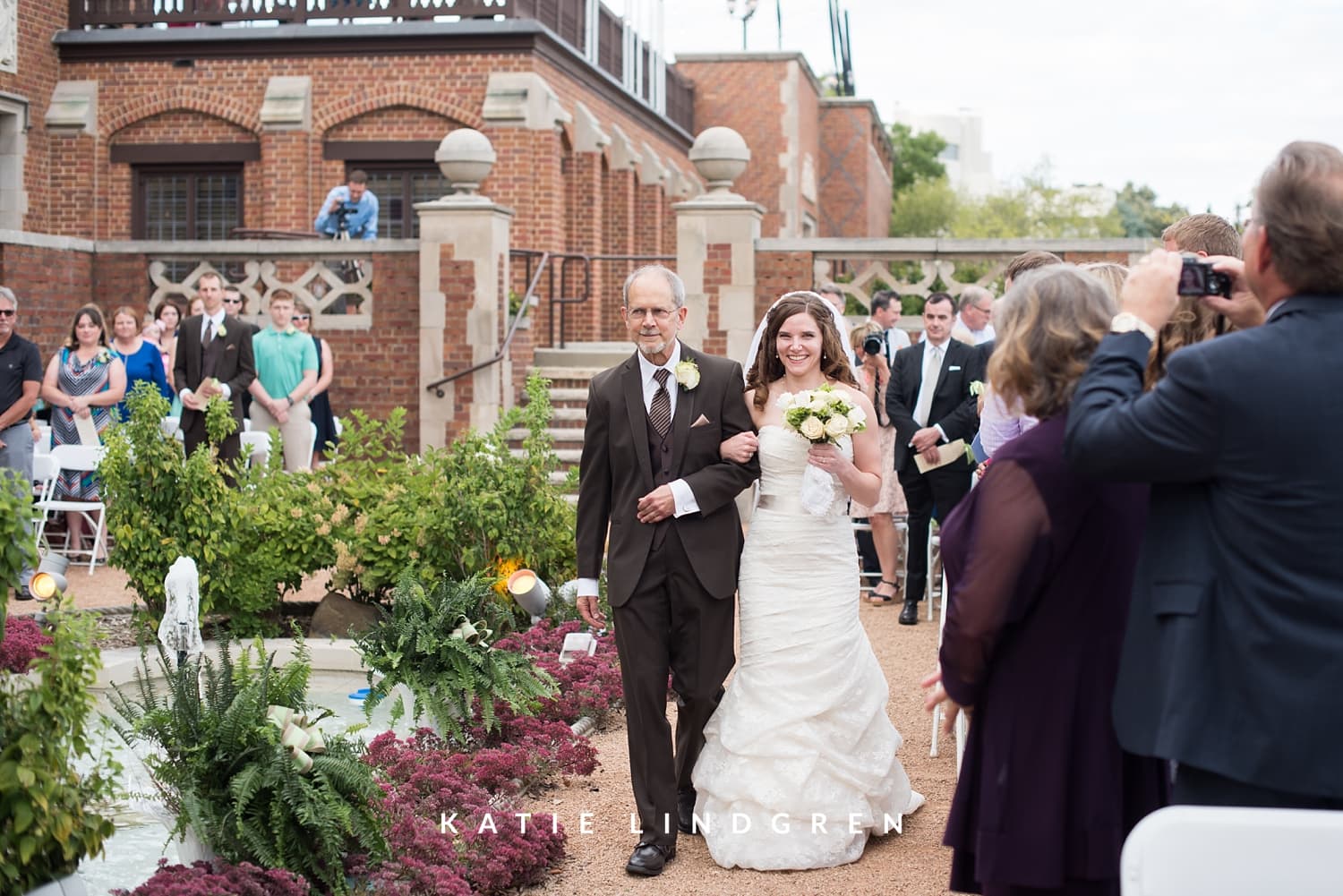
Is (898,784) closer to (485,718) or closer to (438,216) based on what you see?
(485,718)

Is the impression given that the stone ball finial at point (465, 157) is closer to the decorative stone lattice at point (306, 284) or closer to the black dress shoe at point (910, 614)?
the decorative stone lattice at point (306, 284)

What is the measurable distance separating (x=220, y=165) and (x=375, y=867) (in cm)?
2012

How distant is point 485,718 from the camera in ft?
21.4

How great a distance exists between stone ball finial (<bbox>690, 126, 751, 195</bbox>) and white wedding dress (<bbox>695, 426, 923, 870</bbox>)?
985 centimetres

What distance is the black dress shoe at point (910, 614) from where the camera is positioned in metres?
10.4

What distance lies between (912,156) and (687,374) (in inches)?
2647

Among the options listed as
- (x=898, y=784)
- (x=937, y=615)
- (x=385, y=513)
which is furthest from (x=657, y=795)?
(x=937, y=615)

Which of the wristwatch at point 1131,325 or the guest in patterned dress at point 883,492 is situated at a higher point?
the wristwatch at point 1131,325

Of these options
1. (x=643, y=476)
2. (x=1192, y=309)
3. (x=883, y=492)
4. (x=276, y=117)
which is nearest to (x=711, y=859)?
(x=643, y=476)

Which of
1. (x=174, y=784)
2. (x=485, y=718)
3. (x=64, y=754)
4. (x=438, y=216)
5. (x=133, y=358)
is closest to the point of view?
(x=64, y=754)

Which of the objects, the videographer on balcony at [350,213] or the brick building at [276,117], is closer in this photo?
the videographer on balcony at [350,213]

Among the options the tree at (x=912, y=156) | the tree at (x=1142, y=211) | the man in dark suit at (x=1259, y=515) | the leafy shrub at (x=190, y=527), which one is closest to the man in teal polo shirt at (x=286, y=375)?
the leafy shrub at (x=190, y=527)

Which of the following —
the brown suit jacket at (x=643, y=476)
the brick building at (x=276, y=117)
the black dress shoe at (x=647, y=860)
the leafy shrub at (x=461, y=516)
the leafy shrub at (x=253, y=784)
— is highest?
the brick building at (x=276, y=117)

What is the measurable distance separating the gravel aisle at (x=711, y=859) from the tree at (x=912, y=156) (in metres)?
63.6
